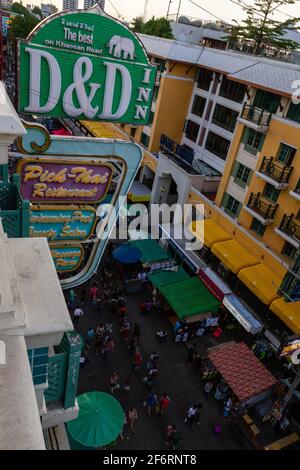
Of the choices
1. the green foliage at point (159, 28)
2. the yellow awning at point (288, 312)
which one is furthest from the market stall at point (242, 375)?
the green foliage at point (159, 28)

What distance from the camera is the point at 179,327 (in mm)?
23516

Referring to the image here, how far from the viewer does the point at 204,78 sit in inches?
1396

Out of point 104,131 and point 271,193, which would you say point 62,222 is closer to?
point 271,193

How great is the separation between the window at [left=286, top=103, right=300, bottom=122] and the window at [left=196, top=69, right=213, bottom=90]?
44.5 feet

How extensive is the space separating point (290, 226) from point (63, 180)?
17.7 metres

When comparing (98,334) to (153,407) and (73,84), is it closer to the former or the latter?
(153,407)

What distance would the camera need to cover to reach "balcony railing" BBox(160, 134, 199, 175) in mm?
32094

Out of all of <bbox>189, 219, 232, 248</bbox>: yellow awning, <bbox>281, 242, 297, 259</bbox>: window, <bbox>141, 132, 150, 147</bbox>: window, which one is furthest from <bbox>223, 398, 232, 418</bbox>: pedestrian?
<bbox>141, 132, 150, 147</bbox>: window

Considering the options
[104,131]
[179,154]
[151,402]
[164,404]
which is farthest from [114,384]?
[104,131]

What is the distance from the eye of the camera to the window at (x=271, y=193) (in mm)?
24763

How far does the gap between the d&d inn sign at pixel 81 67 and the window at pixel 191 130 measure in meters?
28.3

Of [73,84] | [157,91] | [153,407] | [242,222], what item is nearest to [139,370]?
[153,407]

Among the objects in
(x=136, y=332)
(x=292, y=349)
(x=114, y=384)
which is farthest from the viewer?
(x=136, y=332)

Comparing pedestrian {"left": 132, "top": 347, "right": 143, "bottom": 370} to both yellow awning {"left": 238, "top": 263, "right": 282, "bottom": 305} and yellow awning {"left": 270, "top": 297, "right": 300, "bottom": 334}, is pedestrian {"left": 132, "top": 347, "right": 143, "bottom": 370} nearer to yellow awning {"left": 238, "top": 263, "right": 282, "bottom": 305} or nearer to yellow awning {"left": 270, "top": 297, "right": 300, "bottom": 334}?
yellow awning {"left": 238, "top": 263, "right": 282, "bottom": 305}
